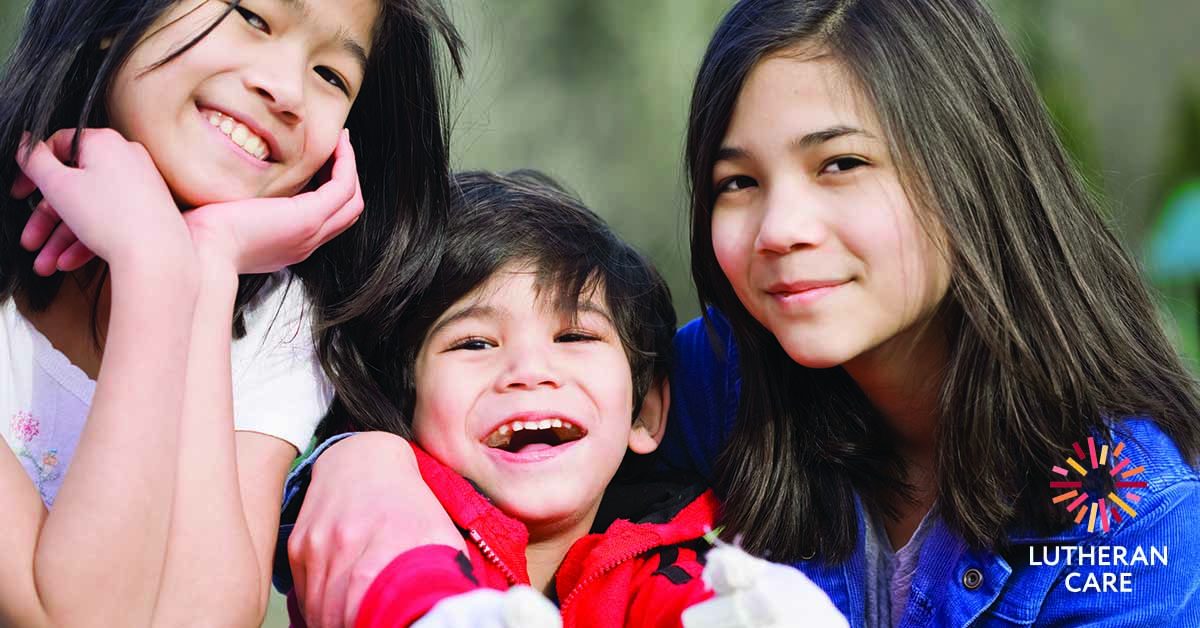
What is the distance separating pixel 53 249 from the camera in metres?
2.11

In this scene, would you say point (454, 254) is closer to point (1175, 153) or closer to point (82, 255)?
point (82, 255)

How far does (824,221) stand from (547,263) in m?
0.54

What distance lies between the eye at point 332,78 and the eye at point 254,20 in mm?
134

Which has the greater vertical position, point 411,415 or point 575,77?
point 575,77

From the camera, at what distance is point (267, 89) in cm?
207

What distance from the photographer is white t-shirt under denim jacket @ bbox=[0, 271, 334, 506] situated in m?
2.20

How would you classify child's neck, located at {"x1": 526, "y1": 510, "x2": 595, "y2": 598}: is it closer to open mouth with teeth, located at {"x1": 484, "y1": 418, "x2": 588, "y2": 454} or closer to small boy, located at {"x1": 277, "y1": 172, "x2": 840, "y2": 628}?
small boy, located at {"x1": 277, "y1": 172, "x2": 840, "y2": 628}

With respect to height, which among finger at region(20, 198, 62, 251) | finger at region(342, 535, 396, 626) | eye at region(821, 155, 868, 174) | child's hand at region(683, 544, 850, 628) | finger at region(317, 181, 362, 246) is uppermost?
eye at region(821, 155, 868, 174)

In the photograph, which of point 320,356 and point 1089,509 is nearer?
point 1089,509

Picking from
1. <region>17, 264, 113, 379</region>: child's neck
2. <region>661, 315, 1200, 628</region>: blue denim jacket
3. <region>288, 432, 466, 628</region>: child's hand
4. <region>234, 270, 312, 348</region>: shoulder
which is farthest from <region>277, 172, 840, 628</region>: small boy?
<region>17, 264, 113, 379</region>: child's neck

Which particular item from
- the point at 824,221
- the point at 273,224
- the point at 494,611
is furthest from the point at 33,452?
the point at 824,221

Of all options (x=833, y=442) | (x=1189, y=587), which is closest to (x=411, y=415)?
(x=833, y=442)

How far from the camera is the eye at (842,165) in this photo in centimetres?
214

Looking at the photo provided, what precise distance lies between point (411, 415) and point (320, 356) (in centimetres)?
21
